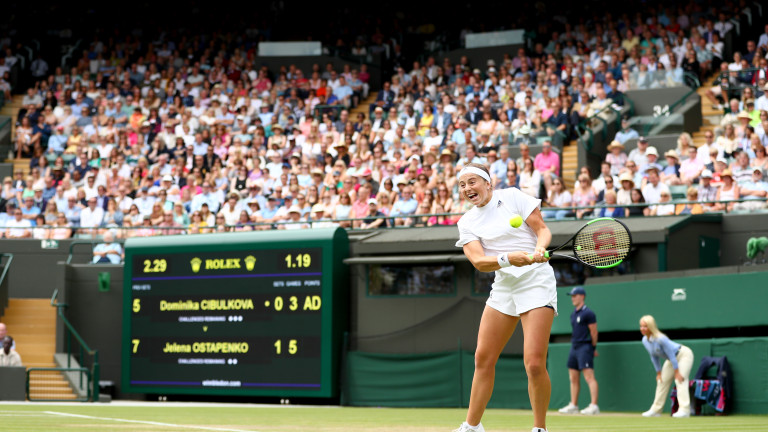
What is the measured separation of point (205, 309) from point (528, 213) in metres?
13.1

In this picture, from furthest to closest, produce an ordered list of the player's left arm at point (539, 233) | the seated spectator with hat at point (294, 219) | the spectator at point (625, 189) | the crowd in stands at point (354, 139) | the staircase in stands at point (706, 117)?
the staircase in stands at point (706, 117), the seated spectator with hat at point (294, 219), the crowd in stands at point (354, 139), the spectator at point (625, 189), the player's left arm at point (539, 233)

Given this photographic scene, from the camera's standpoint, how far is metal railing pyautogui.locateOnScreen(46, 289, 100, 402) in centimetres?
1988

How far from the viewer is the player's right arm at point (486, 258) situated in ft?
23.4

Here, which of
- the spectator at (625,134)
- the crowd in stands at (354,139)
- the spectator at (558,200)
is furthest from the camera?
the spectator at (625,134)

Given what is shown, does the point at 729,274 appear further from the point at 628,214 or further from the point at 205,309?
the point at 205,309

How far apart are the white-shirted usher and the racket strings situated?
0.36 meters

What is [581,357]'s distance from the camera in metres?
15.2

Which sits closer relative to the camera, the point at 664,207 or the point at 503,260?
the point at 503,260

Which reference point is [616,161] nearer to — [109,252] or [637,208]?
[637,208]

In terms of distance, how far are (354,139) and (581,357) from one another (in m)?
10.6

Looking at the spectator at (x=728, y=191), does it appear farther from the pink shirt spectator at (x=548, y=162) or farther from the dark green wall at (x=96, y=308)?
the dark green wall at (x=96, y=308)

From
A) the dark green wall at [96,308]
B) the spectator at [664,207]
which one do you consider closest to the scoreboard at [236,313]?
the dark green wall at [96,308]

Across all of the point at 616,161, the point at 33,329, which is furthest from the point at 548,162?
the point at 33,329

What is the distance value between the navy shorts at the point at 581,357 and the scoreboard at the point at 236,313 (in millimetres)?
4874
